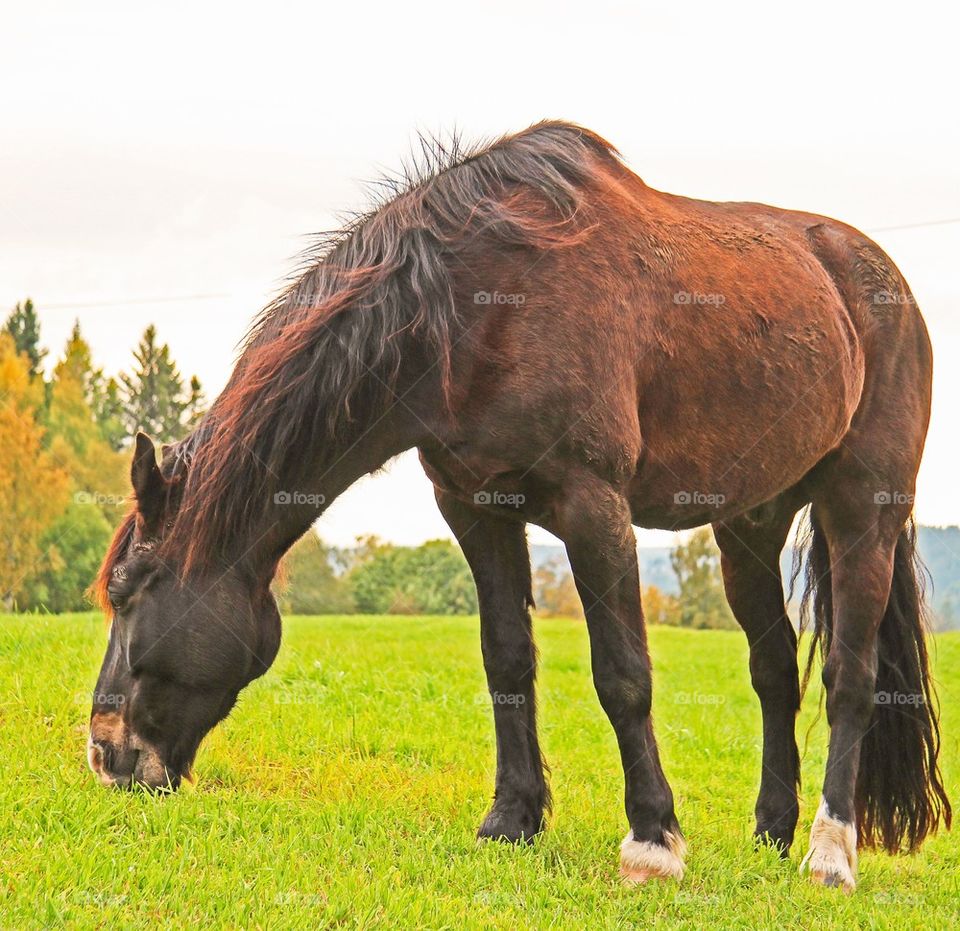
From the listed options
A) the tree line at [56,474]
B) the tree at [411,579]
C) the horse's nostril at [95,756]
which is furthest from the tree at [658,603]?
the horse's nostril at [95,756]

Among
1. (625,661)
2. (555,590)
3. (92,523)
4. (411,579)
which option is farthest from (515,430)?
(555,590)

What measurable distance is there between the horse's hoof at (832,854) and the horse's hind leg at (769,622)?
2.39 feet

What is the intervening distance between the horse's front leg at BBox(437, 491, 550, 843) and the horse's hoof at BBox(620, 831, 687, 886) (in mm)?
688

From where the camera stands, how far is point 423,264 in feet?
16.4

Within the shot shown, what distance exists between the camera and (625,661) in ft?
16.9

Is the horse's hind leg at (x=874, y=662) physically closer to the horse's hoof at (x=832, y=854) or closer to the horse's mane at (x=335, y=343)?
the horse's hoof at (x=832, y=854)

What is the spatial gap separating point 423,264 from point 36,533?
34.5 metres

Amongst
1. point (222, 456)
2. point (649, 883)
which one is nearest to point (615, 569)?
point (649, 883)

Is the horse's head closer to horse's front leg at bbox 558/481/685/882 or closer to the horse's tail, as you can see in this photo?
horse's front leg at bbox 558/481/685/882

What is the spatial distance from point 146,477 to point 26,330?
42604mm

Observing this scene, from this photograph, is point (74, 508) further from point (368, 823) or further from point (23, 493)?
point (368, 823)

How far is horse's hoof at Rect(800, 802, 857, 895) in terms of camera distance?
→ 571 centimetres

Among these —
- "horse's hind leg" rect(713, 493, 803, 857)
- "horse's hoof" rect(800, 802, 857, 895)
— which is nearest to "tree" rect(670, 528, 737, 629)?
"horse's hind leg" rect(713, 493, 803, 857)

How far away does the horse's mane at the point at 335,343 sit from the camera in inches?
192
